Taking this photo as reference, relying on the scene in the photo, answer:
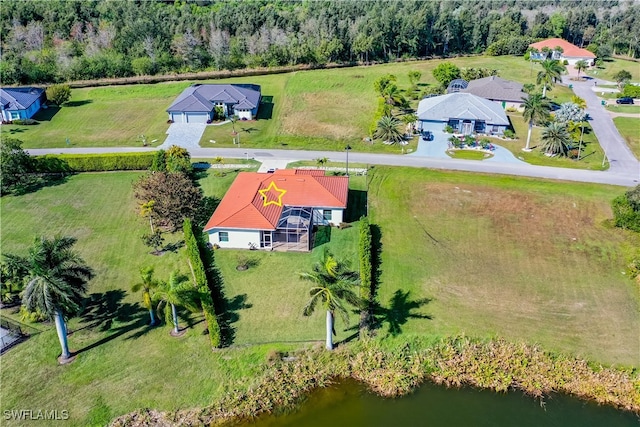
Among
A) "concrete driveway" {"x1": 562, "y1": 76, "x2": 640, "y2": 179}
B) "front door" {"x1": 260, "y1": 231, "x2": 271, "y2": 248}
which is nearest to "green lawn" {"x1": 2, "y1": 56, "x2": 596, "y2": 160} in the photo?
"concrete driveway" {"x1": 562, "y1": 76, "x2": 640, "y2": 179}

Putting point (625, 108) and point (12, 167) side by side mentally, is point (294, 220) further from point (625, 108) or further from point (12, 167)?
point (625, 108)

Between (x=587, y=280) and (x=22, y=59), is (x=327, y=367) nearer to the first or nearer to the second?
(x=587, y=280)

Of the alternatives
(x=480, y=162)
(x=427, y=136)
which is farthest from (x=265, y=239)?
(x=427, y=136)

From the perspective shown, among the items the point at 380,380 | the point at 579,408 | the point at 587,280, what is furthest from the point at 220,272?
the point at 587,280

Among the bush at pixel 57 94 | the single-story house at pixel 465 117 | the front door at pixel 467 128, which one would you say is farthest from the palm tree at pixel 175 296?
the bush at pixel 57 94

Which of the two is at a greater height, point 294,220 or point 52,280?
point 52,280

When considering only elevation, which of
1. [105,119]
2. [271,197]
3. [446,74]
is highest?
[446,74]
